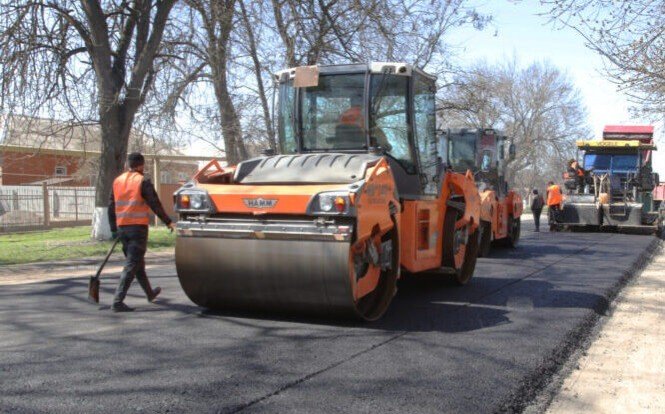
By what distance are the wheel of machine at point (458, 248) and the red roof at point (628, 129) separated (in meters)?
15.4

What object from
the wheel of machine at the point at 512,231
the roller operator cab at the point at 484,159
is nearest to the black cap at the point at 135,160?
the roller operator cab at the point at 484,159

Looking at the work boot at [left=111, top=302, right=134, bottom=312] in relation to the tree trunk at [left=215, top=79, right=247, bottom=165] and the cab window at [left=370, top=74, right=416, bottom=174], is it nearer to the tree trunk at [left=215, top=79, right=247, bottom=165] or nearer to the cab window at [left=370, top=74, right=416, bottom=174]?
the cab window at [left=370, top=74, right=416, bottom=174]

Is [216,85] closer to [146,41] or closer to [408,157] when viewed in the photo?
[146,41]

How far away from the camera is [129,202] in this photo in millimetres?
6422

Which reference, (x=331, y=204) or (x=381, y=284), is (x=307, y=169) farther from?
(x=381, y=284)

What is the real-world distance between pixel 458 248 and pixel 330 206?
10.9 ft

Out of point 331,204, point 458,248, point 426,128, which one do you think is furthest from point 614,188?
point 331,204

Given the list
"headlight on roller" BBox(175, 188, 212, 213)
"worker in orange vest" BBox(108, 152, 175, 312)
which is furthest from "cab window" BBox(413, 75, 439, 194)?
"worker in orange vest" BBox(108, 152, 175, 312)

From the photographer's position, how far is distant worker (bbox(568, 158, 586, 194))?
787 inches

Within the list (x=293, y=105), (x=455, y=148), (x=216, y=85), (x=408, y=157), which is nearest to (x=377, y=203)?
(x=408, y=157)

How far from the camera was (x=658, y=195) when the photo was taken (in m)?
32.6

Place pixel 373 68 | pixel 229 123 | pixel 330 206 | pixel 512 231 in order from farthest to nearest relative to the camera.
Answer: pixel 229 123 → pixel 512 231 → pixel 373 68 → pixel 330 206

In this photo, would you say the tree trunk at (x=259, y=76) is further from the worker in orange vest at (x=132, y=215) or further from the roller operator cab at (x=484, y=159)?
the worker in orange vest at (x=132, y=215)

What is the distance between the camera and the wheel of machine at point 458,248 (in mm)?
7617
